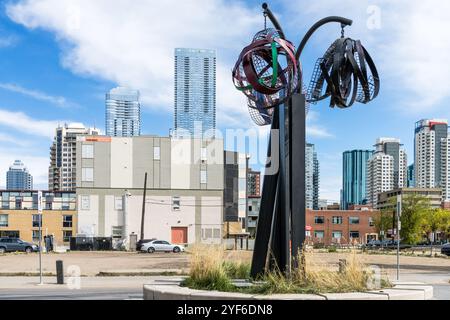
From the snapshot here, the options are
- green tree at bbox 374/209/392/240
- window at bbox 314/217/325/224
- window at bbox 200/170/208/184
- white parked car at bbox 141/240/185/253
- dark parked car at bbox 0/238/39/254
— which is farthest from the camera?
window at bbox 314/217/325/224

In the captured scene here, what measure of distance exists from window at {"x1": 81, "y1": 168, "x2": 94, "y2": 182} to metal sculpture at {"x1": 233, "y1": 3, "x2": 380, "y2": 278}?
64.4 meters

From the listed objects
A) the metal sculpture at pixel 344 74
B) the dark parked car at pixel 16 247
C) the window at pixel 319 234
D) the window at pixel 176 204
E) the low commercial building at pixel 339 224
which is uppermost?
the metal sculpture at pixel 344 74

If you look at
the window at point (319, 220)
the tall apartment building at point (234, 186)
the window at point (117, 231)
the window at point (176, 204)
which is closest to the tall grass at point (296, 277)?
the window at point (117, 231)

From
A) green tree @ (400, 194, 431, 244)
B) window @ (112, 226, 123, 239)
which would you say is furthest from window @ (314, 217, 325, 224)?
window @ (112, 226, 123, 239)

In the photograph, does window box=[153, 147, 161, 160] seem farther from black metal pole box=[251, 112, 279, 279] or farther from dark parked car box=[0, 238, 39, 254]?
black metal pole box=[251, 112, 279, 279]

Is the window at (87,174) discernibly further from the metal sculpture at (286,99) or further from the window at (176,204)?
the metal sculpture at (286,99)

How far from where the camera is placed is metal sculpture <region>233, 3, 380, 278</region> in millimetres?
11711

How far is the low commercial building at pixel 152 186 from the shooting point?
73625 mm

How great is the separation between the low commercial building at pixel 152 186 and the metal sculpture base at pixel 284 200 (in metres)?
61.3

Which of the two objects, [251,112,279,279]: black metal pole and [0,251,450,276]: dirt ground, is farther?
[0,251,450,276]: dirt ground

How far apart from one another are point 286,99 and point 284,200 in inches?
84.5

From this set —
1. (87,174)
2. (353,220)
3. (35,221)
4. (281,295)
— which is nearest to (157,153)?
(87,174)
